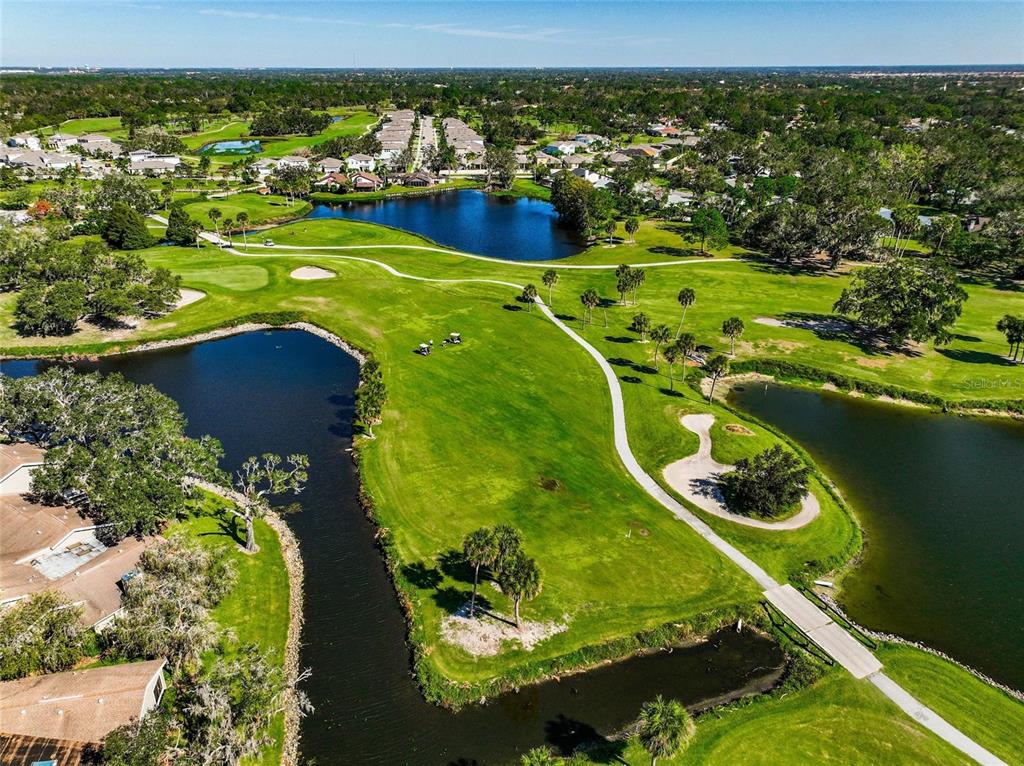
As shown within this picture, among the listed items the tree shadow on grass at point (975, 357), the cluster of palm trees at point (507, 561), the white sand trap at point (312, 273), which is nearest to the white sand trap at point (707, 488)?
the cluster of palm trees at point (507, 561)

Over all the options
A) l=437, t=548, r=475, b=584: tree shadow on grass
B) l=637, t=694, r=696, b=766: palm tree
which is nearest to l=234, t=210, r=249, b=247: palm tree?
l=437, t=548, r=475, b=584: tree shadow on grass

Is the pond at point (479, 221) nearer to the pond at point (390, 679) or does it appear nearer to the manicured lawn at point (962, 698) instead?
the pond at point (390, 679)

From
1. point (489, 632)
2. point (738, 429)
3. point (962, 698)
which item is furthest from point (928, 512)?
point (489, 632)

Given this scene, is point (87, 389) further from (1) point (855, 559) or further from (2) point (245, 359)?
(1) point (855, 559)

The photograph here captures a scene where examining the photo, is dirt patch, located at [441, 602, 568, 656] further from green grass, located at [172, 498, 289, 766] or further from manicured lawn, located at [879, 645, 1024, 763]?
manicured lawn, located at [879, 645, 1024, 763]

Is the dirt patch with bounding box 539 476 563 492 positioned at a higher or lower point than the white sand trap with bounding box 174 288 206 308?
lower

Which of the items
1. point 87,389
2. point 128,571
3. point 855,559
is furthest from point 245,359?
point 855,559

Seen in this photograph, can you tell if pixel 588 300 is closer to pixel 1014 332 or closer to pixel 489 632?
pixel 489 632
